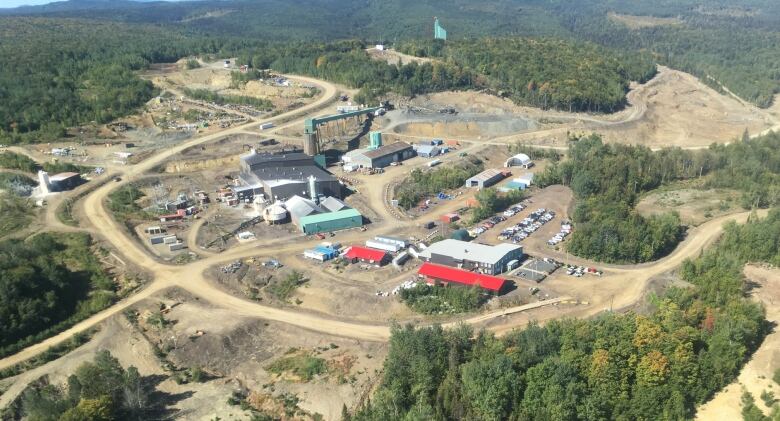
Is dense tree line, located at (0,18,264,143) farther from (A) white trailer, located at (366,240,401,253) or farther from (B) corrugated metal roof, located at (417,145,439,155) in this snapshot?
(A) white trailer, located at (366,240,401,253)

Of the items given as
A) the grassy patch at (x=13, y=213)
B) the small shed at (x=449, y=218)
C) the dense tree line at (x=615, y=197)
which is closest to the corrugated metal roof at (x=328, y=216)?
the small shed at (x=449, y=218)

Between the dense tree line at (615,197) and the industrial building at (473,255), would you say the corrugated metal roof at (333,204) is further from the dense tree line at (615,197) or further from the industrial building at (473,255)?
the dense tree line at (615,197)

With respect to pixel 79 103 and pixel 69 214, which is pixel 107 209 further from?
pixel 79 103

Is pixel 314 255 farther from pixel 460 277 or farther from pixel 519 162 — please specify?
pixel 519 162

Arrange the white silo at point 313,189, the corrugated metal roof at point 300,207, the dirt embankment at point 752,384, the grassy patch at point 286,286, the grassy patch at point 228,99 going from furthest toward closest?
the grassy patch at point 228,99
the white silo at point 313,189
the corrugated metal roof at point 300,207
the grassy patch at point 286,286
the dirt embankment at point 752,384

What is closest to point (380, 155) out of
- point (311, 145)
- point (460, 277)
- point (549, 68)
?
point (311, 145)
